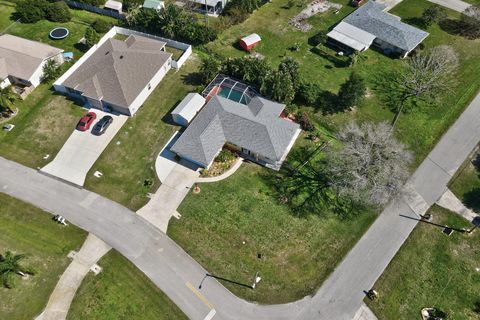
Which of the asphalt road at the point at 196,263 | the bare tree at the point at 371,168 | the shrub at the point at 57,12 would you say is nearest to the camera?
the asphalt road at the point at 196,263

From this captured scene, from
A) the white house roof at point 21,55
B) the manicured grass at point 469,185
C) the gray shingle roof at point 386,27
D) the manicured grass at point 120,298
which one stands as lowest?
the manicured grass at point 120,298

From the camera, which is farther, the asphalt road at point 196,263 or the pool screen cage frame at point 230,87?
the pool screen cage frame at point 230,87

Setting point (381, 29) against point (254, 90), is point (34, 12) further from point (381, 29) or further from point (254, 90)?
point (381, 29)

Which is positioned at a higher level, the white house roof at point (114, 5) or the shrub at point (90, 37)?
the white house roof at point (114, 5)

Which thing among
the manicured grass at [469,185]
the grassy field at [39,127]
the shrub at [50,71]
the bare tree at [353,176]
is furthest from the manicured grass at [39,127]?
the manicured grass at [469,185]

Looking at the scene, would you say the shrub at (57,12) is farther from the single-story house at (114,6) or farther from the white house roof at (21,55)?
the white house roof at (21,55)

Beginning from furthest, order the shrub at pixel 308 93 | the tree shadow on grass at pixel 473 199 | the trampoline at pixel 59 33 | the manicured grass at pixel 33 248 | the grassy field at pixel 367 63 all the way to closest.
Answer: the trampoline at pixel 59 33
the shrub at pixel 308 93
the grassy field at pixel 367 63
the tree shadow on grass at pixel 473 199
the manicured grass at pixel 33 248

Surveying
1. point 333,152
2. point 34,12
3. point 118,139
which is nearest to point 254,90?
point 333,152
